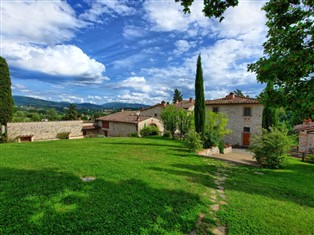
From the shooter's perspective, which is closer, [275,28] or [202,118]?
[275,28]

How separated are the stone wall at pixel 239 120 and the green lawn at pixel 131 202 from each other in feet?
57.1

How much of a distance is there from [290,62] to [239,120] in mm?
23575

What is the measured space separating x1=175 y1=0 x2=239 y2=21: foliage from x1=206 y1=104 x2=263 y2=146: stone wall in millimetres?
→ 22274

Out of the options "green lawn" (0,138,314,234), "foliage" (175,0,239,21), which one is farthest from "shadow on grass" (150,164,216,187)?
"foliage" (175,0,239,21)

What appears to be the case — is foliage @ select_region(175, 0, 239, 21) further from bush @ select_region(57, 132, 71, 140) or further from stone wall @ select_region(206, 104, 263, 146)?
bush @ select_region(57, 132, 71, 140)

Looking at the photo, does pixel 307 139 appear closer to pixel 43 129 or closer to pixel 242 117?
pixel 242 117

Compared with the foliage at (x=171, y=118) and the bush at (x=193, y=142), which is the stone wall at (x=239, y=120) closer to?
the foliage at (x=171, y=118)

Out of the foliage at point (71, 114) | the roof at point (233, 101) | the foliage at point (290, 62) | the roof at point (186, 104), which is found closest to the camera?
the foliage at point (290, 62)

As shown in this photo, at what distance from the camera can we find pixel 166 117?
78.5 ft

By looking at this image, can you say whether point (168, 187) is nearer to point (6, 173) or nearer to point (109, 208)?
point (109, 208)

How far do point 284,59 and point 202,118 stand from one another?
1478 centimetres

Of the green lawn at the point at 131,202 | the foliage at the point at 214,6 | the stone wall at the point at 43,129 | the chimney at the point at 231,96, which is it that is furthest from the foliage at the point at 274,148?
the stone wall at the point at 43,129

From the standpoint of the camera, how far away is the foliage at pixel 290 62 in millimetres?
3484

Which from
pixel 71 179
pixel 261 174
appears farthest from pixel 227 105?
pixel 71 179
